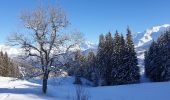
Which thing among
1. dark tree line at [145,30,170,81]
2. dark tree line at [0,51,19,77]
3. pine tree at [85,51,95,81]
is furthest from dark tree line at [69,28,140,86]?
dark tree line at [0,51,19,77]

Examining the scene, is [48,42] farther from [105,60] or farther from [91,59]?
[91,59]

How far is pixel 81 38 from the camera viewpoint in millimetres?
32938

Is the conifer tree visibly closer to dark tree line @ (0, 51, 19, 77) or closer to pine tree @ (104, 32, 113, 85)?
pine tree @ (104, 32, 113, 85)

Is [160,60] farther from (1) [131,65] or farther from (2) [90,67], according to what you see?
(2) [90,67]

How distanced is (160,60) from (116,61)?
9152 millimetres

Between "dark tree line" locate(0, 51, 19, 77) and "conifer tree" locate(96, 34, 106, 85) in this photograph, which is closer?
"conifer tree" locate(96, 34, 106, 85)

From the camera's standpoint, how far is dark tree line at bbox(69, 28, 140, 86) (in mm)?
64312

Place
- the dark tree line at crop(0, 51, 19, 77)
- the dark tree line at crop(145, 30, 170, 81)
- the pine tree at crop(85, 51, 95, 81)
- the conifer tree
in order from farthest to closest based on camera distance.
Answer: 1. the dark tree line at crop(0, 51, 19, 77)
2. the pine tree at crop(85, 51, 95, 81)
3. the conifer tree
4. the dark tree line at crop(145, 30, 170, 81)

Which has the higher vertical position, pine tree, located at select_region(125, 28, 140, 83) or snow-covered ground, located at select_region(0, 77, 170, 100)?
pine tree, located at select_region(125, 28, 140, 83)

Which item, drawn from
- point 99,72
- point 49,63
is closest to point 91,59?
point 99,72

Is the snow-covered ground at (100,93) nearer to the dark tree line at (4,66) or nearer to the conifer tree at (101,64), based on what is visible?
the conifer tree at (101,64)

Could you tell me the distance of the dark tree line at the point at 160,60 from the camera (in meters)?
65.9

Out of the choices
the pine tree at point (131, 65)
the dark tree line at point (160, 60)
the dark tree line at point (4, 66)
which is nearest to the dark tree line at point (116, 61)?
the pine tree at point (131, 65)

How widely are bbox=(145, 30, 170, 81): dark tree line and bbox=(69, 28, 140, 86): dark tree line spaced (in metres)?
5.39
